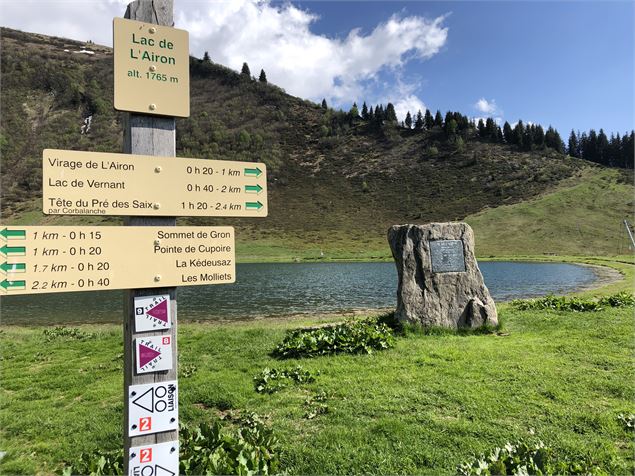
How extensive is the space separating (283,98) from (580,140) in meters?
118

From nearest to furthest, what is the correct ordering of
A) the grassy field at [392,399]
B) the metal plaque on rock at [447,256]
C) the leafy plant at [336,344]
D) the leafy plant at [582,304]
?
the grassy field at [392,399] → the leafy plant at [336,344] → the metal plaque on rock at [447,256] → the leafy plant at [582,304]

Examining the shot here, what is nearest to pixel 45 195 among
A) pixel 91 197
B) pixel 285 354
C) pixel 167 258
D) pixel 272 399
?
pixel 91 197

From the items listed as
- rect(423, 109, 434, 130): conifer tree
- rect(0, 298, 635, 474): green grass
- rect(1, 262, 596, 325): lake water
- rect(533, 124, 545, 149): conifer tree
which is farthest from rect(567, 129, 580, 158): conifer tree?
rect(0, 298, 635, 474): green grass

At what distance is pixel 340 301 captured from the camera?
23.5 metres

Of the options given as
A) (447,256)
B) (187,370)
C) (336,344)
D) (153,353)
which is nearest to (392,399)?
(336,344)

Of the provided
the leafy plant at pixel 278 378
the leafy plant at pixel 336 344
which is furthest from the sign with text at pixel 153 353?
the leafy plant at pixel 336 344

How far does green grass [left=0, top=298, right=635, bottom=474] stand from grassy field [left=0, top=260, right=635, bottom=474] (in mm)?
24

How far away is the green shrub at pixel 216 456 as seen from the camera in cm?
456

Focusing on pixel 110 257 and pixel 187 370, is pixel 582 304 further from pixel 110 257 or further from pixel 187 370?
pixel 110 257

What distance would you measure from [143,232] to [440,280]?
10.2m

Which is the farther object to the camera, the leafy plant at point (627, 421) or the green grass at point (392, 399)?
the leafy plant at point (627, 421)

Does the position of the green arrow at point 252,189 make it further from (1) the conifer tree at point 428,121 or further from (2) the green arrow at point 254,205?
(1) the conifer tree at point 428,121

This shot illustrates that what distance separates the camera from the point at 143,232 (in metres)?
3.58

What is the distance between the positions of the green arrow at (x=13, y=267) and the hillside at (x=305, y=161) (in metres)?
76.3
